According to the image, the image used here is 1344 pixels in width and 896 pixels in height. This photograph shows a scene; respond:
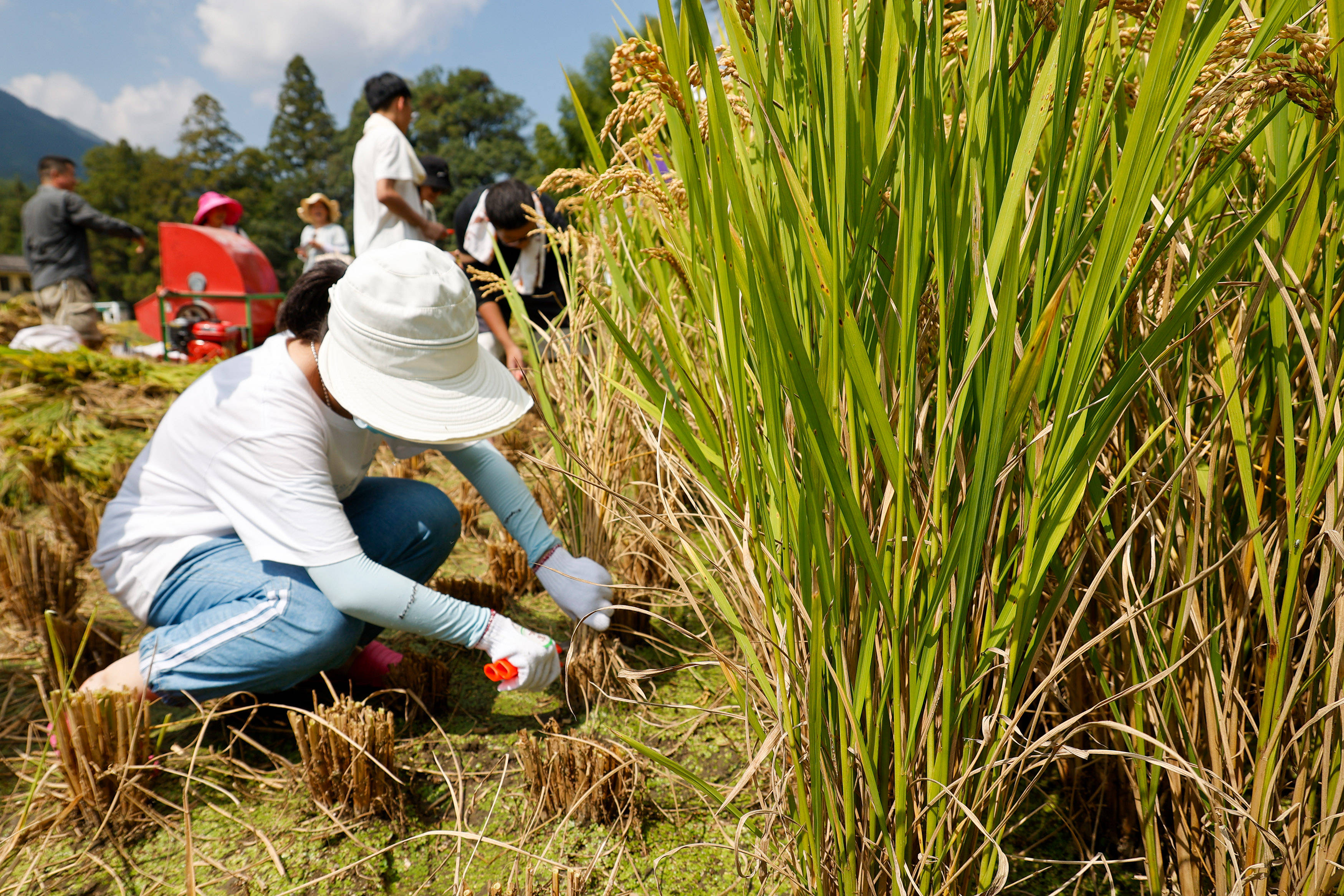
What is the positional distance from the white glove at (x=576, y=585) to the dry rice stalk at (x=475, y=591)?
36 centimetres

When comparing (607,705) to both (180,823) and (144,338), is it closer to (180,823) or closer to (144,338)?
(180,823)

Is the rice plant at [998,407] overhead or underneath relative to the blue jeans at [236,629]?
overhead

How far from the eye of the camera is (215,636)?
1.56 metres

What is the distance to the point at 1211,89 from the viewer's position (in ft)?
2.03

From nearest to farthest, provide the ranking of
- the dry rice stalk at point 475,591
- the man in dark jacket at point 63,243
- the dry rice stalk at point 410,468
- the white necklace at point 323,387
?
1. the white necklace at point 323,387
2. the dry rice stalk at point 475,591
3. the dry rice stalk at point 410,468
4. the man in dark jacket at point 63,243

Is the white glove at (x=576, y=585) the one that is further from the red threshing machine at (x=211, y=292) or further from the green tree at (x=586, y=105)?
the green tree at (x=586, y=105)

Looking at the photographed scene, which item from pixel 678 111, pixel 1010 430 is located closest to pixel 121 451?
pixel 678 111

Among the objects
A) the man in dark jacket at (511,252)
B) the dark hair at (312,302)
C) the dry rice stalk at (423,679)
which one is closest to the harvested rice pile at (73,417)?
the man in dark jacket at (511,252)

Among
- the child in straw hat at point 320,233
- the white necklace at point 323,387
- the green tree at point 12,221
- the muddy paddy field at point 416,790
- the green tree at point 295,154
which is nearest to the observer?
the muddy paddy field at point 416,790

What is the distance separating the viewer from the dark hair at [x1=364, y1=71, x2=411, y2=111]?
353 cm

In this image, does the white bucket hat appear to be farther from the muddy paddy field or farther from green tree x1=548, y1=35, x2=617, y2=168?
green tree x1=548, y1=35, x2=617, y2=168

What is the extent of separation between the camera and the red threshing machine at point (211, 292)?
22.9 ft

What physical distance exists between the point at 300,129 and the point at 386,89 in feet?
182

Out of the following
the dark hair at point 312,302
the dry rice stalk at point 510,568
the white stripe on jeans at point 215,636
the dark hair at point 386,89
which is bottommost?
the dry rice stalk at point 510,568
